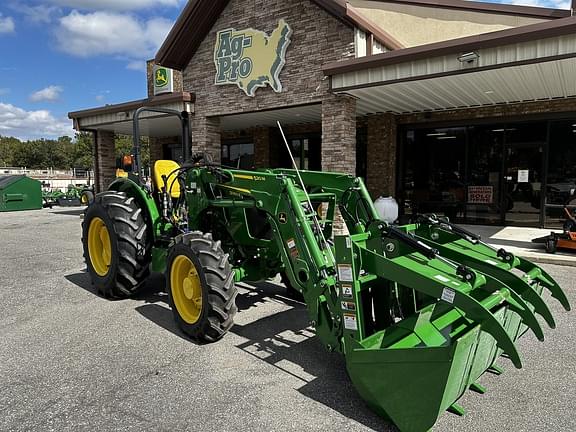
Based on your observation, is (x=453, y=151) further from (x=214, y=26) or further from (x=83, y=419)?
(x=83, y=419)

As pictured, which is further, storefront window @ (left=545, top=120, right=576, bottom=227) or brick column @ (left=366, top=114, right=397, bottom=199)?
brick column @ (left=366, top=114, right=397, bottom=199)

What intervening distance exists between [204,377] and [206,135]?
9.74m

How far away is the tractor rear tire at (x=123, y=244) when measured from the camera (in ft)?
16.5

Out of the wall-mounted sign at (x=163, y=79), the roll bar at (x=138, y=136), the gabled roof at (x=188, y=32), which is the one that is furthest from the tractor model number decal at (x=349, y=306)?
the wall-mounted sign at (x=163, y=79)

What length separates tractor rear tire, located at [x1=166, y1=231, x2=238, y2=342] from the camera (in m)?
3.79

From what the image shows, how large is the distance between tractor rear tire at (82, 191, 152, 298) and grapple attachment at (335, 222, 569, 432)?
9.60 ft

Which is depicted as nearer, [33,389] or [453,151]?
[33,389]

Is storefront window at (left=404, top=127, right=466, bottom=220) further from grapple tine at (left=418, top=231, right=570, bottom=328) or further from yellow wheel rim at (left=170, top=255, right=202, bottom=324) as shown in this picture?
yellow wheel rim at (left=170, top=255, right=202, bottom=324)

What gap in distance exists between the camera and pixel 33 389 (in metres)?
3.24

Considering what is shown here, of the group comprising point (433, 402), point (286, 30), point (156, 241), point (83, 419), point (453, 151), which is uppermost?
point (286, 30)

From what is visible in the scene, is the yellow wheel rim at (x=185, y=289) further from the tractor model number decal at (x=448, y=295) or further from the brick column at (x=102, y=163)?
the brick column at (x=102, y=163)

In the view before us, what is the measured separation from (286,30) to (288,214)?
8.02 m

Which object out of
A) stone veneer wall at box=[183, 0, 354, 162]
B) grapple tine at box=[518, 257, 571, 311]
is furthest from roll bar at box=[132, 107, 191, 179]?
stone veneer wall at box=[183, 0, 354, 162]

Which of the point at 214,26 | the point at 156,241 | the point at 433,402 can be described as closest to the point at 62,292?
the point at 156,241
